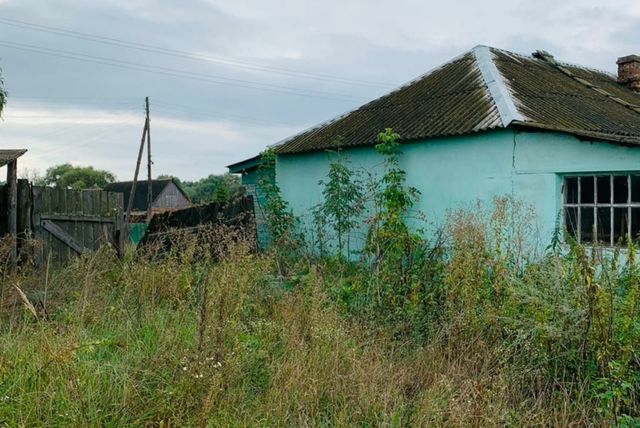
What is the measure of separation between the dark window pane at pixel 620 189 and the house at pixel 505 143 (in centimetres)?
1

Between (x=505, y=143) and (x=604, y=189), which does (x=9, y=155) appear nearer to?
(x=505, y=143)

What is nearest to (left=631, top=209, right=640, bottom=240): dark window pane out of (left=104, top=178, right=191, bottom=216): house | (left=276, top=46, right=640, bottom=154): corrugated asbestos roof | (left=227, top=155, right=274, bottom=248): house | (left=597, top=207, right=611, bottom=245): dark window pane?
(left=597, top=207, right=611, bottom=245): dark window pane

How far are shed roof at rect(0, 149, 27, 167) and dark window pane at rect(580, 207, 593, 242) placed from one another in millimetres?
8220

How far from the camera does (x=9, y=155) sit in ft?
25.3

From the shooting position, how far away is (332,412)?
10.7 ft

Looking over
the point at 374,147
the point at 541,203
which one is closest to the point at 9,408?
the point at 541,203

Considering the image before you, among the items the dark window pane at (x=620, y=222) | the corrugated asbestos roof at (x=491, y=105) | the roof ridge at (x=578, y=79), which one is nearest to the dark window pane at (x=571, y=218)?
the dark window pane at (x=620, y=222)

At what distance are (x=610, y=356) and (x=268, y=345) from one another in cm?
227

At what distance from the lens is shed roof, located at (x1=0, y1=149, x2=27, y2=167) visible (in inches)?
293

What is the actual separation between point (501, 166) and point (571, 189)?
110 cm

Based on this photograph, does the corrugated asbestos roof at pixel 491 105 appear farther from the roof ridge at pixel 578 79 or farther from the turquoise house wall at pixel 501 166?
the turquoise house wall at pixel 501 166

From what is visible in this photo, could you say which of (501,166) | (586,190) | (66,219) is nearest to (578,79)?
(501,166)

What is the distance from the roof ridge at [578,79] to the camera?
1152cm

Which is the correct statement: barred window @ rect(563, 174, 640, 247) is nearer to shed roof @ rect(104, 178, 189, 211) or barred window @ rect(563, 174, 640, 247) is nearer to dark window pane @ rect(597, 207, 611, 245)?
dark window pane @ rect(597, 207, 611, 245)
